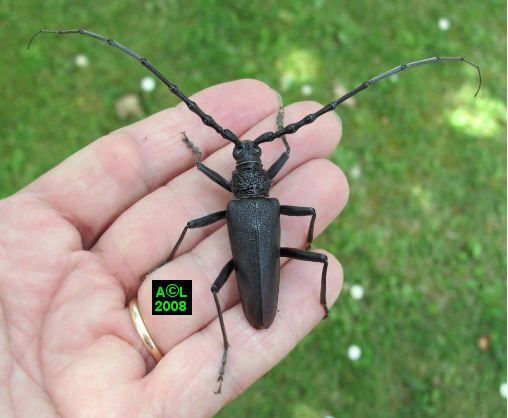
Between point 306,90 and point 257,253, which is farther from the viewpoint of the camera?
point 306,90

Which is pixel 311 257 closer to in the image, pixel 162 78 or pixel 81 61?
pixel 162 78

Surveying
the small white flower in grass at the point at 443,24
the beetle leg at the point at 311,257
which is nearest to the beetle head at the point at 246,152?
the beetle leg at the point at 311,257

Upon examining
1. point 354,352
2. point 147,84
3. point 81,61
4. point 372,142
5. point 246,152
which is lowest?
point 354,352

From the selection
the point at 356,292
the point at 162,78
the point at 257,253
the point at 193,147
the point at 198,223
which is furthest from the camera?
the point at 356,292

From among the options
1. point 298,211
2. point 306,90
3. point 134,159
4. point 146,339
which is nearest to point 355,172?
point 306,90

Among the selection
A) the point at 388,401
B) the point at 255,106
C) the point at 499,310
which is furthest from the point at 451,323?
the point at 255,106

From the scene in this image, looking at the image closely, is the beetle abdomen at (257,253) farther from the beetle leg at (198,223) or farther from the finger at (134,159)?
the finger at (134,159)

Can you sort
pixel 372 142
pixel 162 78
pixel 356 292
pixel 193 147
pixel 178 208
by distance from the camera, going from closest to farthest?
pixel 162 78
pixel 178 208
pixel 193 147
pixel 356 292
pixel 372 142
